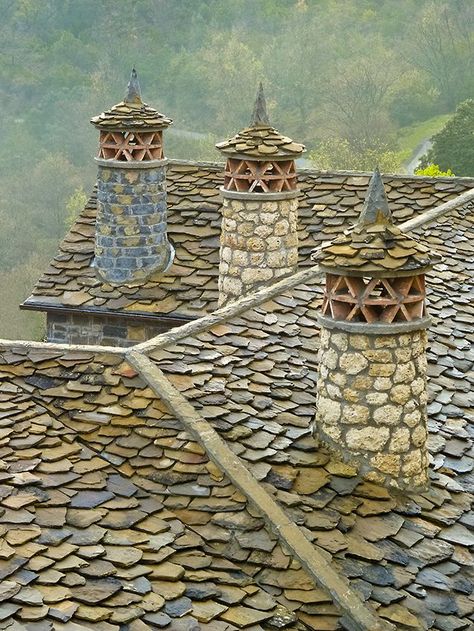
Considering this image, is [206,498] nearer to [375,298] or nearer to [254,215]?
[375,298]

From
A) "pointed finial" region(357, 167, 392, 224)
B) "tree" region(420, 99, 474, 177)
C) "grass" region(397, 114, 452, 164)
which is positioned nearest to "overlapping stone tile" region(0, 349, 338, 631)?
"pointed finial" region(357, 167, 392, 224)

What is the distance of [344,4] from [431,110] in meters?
12.2

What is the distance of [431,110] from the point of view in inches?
2125

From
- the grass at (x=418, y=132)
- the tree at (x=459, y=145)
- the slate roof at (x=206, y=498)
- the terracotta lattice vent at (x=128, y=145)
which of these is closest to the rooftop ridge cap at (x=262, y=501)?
the slate roof at (x=206, y=498)

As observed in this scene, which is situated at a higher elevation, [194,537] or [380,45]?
[380,45]

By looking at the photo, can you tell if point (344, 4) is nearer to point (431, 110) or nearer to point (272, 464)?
point (431, 110)

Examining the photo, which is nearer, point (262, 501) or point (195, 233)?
point (262, 501)

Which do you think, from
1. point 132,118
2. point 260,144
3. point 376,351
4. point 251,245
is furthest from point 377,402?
point 132,118

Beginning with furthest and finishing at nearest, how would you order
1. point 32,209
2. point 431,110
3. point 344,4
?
point 344,4, point 431,110, point 32,209

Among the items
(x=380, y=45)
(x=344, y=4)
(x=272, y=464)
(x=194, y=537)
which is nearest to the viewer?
(x=194, y=537)

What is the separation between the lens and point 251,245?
1495 centimetres

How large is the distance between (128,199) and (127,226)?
33 cm

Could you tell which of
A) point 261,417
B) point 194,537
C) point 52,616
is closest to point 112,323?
point 261,417

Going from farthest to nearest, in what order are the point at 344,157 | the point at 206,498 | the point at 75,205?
the point at 75,205 < the point at 344,157 < the point at 206,498
